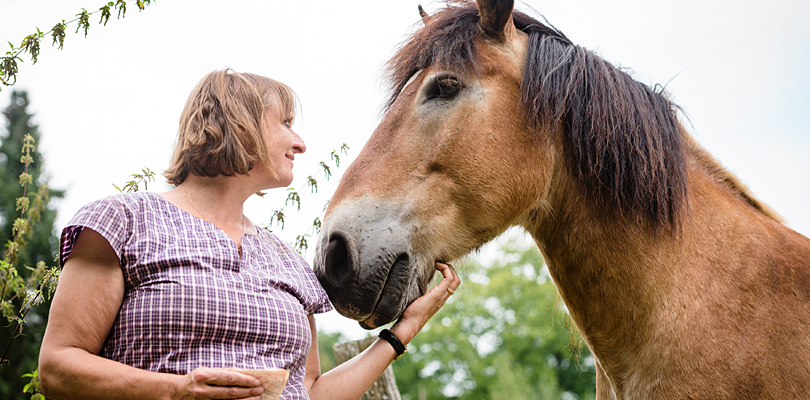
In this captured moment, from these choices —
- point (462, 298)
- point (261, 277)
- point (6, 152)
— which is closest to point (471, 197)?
point (261, 277)

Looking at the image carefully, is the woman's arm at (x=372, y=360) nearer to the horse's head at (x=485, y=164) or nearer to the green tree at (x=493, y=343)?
the horse's head at (x=485, y=164)

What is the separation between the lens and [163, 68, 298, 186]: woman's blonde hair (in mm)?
1732

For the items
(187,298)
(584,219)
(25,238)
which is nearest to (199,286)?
(187,298)

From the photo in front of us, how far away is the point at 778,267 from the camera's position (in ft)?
6.20

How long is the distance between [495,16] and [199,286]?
161 cm

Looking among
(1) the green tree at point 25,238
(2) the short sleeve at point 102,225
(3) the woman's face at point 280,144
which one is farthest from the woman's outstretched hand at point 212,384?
(1) the green tree at point 25,238

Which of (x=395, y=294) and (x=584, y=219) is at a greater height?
(x=584, y=219)

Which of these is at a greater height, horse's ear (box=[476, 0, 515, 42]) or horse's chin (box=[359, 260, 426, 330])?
horse's ear (box=[476, 0, 515, 42])

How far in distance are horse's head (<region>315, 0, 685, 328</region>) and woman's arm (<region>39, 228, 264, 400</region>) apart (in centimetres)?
66

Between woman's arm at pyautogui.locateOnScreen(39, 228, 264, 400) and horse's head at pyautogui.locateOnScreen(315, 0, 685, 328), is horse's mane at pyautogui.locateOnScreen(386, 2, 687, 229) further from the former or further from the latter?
woman's arm at pyautogui.locateOnScreen(39, 228, 264, 400)

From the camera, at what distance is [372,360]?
6.58ft

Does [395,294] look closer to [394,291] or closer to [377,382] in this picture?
[394,291]

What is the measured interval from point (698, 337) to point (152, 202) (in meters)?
1.98

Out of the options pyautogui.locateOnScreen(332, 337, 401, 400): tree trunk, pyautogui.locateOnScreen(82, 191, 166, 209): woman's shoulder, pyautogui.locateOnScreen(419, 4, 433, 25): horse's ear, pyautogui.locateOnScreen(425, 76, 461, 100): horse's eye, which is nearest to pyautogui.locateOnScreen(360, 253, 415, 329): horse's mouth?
pyautogui.locateOnScreen(425, 76, 461, 100): horse's eye
